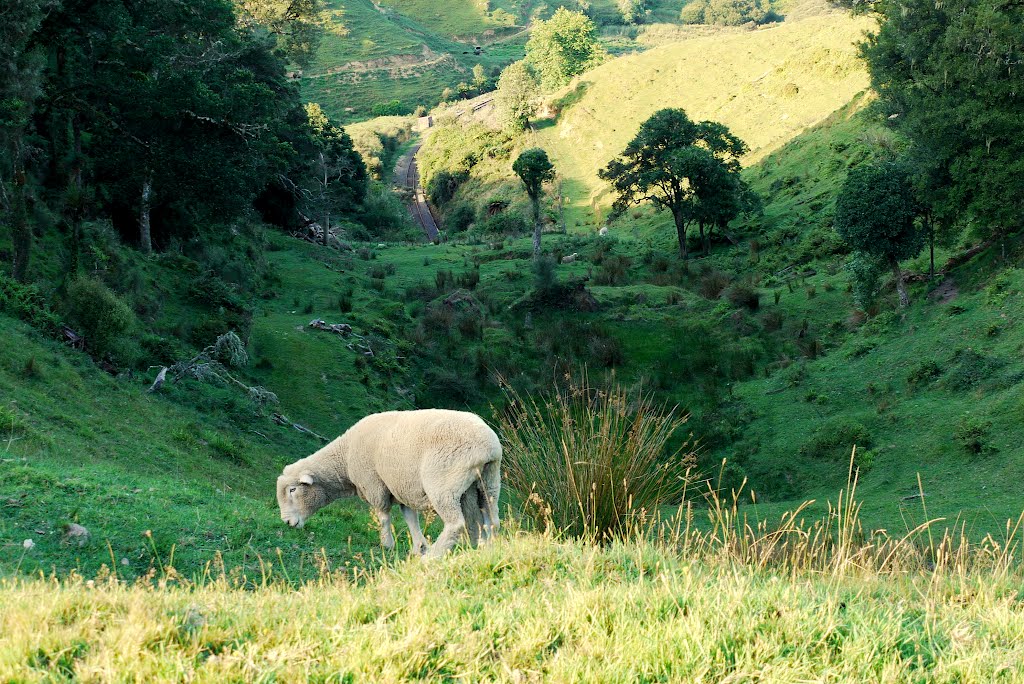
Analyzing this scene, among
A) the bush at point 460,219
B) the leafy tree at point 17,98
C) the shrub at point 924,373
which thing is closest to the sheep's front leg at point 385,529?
the leafy tree at point 17,98

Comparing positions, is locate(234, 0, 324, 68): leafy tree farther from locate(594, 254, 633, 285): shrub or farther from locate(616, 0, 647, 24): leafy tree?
locate(616, 0, 647, 24): leafy tree

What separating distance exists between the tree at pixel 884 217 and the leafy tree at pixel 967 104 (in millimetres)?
751

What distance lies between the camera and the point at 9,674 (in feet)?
13.3

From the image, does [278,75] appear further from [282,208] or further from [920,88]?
[920,88]

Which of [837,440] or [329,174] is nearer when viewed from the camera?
[837,440]

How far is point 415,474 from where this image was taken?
8.73 meters

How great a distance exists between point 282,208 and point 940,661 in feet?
141

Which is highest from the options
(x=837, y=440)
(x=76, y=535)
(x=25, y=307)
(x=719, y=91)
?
(x=719, y=91)

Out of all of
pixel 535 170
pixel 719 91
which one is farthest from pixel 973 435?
pixel 719 91

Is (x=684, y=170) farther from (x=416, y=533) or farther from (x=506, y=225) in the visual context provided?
(x=416, y=533)

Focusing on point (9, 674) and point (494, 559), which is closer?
point (9, 674)

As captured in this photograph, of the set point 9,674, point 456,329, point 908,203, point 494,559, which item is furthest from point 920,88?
point 9,674

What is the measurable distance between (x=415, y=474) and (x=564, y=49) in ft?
334

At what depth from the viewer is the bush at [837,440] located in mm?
18141
